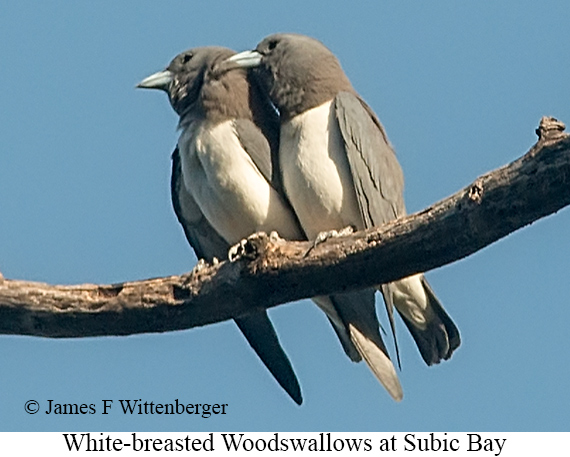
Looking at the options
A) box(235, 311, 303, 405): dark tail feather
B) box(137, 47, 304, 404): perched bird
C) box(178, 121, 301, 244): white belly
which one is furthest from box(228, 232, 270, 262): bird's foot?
box(235, 311, 303, 405): dark tail feather

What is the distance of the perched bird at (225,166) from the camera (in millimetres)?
6742

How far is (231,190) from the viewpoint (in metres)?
6.71

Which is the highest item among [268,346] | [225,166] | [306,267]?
[225,166]

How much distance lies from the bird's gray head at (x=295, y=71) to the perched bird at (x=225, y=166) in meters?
0.14

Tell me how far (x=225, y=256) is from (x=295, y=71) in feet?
4.21

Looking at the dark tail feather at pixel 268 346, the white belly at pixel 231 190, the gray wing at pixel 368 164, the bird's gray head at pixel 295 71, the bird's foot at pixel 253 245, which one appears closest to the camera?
the bird's foot at pixel 253 245

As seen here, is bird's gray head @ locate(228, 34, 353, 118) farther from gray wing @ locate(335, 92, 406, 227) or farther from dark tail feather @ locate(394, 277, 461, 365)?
dark tail feather @ locate(394, 277, 461, 365)

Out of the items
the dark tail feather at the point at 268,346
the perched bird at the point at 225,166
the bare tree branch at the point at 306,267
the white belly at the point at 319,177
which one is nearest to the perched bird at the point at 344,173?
the white belly at the point at 319,177

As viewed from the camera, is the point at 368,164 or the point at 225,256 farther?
the point at 225,256

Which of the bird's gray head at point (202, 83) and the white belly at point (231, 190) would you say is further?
the bird's gray head at point (202, 83)

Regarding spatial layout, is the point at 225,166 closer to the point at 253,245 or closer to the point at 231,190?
the point at 231,190

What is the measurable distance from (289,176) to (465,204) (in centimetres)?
178

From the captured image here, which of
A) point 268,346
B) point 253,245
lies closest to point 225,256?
point 268,346

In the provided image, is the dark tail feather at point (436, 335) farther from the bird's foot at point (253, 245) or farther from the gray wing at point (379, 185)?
the bird's foot at point (253, 245)
